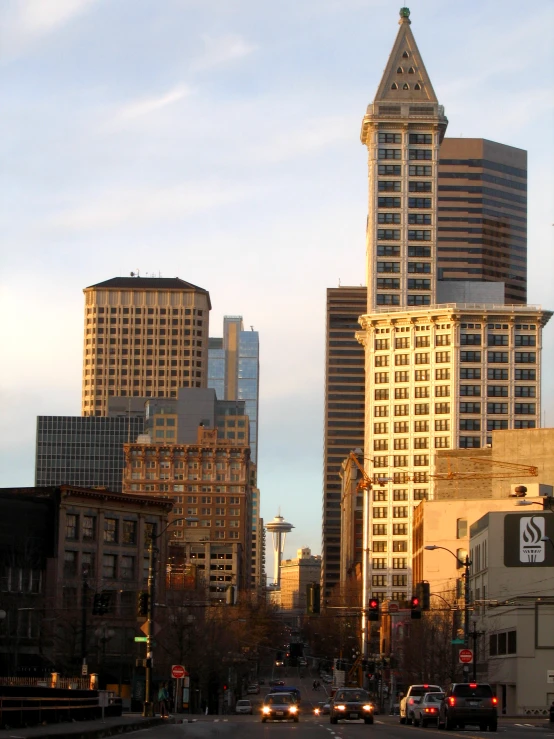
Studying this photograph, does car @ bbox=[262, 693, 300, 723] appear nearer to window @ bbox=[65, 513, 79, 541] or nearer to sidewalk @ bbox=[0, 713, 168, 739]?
sidewalk @ bbox=[0, 713, 168, 739]

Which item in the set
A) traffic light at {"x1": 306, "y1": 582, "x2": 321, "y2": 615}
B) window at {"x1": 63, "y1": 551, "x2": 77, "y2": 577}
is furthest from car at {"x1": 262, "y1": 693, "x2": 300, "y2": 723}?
window at {"x1": 63, "y1": 551, "x2": 77, "y2": 577}

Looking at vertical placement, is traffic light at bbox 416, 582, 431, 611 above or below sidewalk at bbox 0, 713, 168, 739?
above

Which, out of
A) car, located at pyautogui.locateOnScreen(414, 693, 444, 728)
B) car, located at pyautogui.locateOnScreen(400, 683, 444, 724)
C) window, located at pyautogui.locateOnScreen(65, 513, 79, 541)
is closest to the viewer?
car, located at pyautogui.locateOnScreen(414, 693, 444, 728)

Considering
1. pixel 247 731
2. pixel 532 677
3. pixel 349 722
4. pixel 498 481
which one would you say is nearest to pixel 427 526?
pixel 498 481

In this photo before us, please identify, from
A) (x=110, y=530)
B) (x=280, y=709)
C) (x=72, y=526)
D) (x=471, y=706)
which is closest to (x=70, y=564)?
(x=72, y=526)

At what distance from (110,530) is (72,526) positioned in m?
4.92

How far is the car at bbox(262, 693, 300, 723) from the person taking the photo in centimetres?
6712

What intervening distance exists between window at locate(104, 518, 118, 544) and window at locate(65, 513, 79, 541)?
3.64m

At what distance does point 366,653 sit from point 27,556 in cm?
8876

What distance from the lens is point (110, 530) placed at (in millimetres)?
122625

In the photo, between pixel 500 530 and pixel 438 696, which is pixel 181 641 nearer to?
pixel 500 530

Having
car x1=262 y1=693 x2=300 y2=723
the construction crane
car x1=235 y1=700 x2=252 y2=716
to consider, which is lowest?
car x1=235 y1=700 x2=252 y2=716

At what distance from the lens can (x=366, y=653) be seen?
189 meters

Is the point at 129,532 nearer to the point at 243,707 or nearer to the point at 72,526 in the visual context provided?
the point at 72,526
